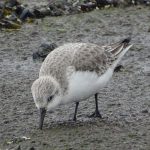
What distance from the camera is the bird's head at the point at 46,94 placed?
8734 millimetres

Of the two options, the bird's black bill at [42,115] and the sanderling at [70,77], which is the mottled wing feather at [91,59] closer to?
the sanderling at [70,77]

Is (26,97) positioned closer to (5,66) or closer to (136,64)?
(5,66)

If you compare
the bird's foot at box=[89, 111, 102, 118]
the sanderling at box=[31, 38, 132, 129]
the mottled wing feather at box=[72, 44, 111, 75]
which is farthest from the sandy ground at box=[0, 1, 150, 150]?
the mottled wing feather at box=[72, 44, 111, 75]

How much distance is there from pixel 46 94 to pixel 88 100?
2098mm

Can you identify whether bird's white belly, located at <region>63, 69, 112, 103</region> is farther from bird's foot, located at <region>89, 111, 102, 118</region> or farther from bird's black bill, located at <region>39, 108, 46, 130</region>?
bird's foot, located at <region>89, 111, 102, 118</region>

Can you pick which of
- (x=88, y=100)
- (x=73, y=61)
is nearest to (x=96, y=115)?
(x=73, y=61)

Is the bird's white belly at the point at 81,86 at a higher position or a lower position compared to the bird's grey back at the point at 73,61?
lower

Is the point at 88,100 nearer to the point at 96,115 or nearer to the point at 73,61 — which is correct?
the point at 96,115

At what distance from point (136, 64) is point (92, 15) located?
12.7 ft

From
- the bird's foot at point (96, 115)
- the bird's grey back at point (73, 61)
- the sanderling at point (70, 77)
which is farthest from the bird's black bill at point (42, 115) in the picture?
the bird's foot at point (96, 115)

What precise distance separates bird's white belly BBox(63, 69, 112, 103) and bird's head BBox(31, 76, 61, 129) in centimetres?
17

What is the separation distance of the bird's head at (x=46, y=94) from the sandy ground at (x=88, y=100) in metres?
0.42

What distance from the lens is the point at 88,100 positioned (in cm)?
1076

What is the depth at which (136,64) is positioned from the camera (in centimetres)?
1255
